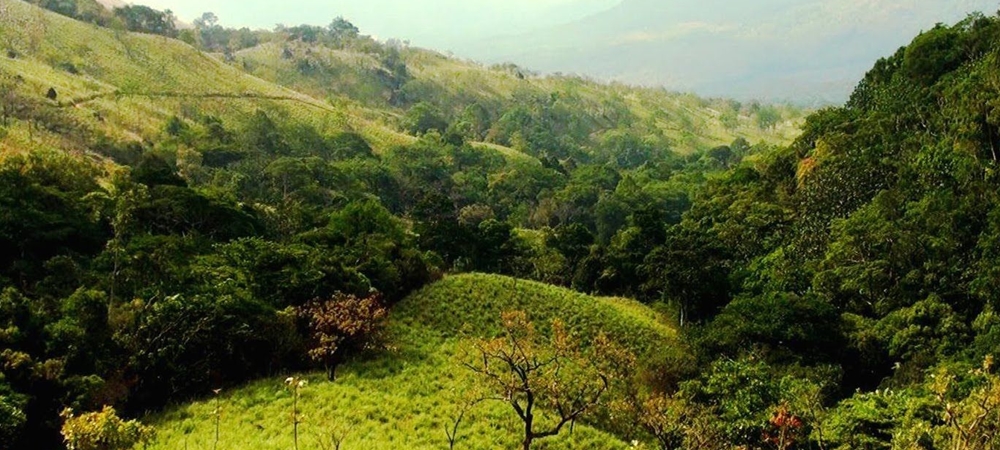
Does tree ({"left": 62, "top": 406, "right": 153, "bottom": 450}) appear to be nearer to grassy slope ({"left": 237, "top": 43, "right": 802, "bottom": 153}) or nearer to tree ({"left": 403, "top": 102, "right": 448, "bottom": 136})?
tree ({"left": 403, "top": 102, "right": 448, "bottom": 136})

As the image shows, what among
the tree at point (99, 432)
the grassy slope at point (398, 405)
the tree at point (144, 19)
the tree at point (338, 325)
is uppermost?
the tree at point (144, 19)

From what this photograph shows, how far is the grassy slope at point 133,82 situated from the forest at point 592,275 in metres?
1.45

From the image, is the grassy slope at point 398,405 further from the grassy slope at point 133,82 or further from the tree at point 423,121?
the tree at point 423,121

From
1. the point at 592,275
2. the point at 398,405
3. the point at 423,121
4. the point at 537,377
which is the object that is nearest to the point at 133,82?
the point at 423,121


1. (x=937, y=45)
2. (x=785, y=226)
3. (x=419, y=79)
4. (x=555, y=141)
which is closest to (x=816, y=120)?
(x=937, y=45)

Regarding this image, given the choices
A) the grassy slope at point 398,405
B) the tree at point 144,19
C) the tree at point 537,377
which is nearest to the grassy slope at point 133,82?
the tree at point 144,19

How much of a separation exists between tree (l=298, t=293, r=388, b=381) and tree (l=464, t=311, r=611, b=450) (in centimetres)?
470

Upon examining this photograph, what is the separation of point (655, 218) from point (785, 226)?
383 inches

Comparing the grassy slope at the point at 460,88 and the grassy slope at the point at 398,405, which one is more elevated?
the grassy slope at the point at 460,88

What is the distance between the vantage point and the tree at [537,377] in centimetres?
1822

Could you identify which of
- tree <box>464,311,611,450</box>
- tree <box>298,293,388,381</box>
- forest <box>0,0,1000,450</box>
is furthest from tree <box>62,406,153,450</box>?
tree <box>298,293,388,381</box>

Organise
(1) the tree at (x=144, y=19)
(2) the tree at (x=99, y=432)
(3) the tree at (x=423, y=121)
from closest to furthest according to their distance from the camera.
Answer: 1. (2) the tree at (x=99, y=432)
2. (1) the tree at (x=144, y=19)
3. (3) the tree at (x=423, y=121)

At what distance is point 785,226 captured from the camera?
1876 inches

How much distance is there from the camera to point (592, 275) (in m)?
52.2
